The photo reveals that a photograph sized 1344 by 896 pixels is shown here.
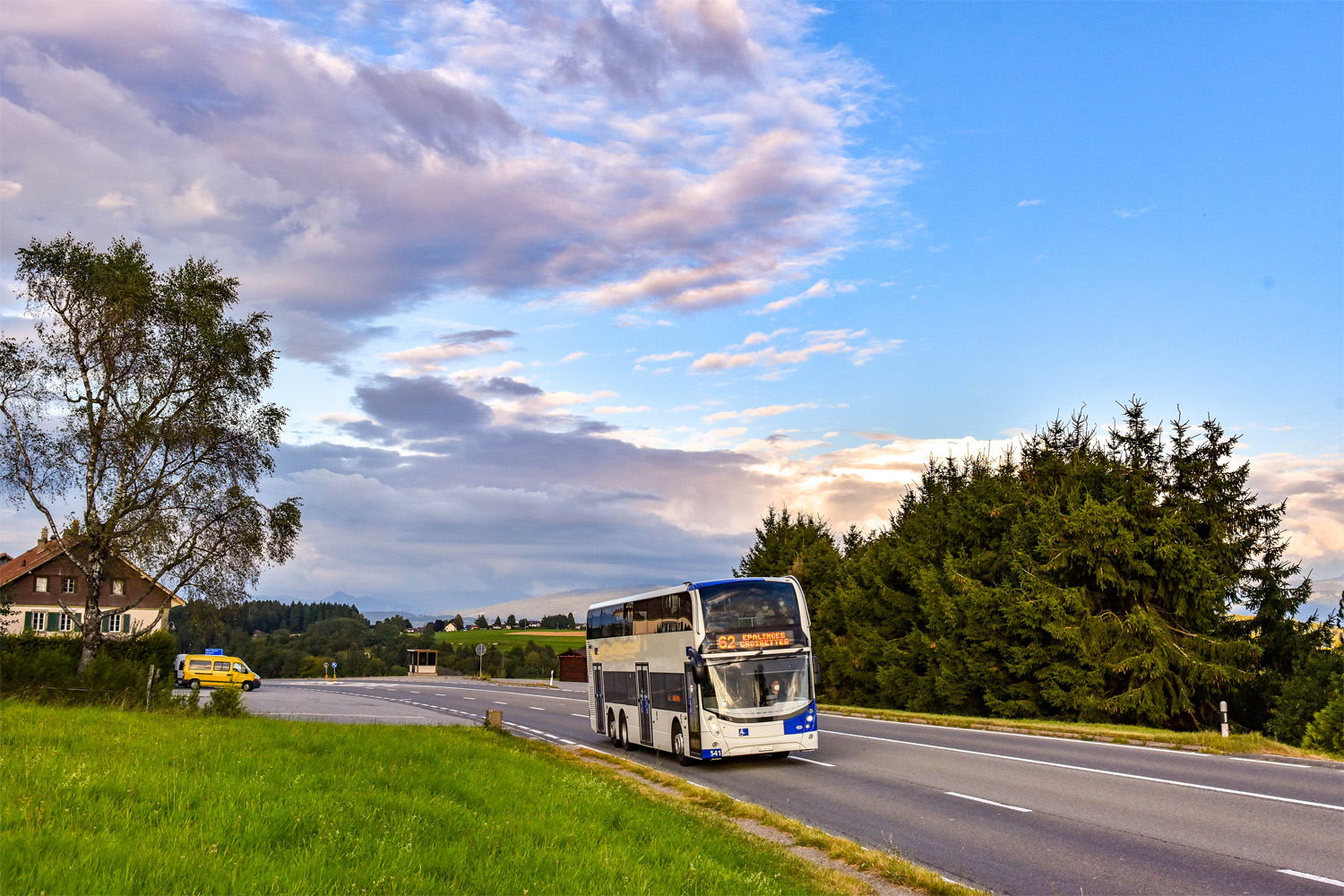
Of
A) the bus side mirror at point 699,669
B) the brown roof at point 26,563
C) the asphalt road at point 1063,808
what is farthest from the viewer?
the brown roof at point 26,563

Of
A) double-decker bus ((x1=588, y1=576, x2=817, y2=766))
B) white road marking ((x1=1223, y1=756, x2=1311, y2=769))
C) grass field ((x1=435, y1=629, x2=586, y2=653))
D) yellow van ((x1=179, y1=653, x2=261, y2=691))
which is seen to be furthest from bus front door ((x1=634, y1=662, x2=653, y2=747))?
grass field ((x1=435, y1=629, x2=586, y2=653))

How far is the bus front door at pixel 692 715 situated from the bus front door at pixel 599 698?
25.0 feet

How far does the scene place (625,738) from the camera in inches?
981

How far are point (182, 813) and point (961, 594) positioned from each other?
28042mm

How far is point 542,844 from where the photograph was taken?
8.30 m

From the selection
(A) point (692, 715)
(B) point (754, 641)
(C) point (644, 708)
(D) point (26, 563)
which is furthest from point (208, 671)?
(B) point (754, 641)

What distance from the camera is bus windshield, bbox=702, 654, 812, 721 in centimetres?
1942

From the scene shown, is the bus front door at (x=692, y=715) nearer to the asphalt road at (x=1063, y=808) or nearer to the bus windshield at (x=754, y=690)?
the bus windshield at (x=754, y=690)

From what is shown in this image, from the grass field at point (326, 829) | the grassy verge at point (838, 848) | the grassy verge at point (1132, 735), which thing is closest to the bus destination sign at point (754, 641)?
the grassy verge at point (838, 848)

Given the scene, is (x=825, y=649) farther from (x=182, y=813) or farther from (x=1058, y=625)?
(x=182, y=813)

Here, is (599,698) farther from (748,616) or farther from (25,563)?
(25,563)

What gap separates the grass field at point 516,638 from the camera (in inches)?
5169

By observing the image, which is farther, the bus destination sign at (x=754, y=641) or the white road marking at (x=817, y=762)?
the bus destination sign at (x=754, y=641)

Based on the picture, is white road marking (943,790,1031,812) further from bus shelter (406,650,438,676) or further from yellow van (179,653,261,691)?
bus shelter (406,650,438,676)
